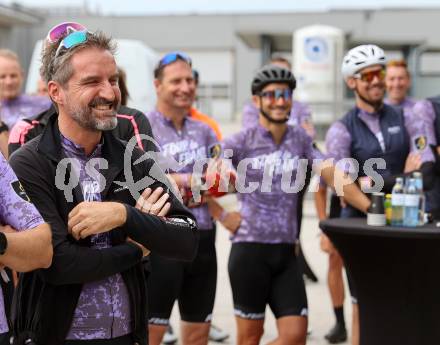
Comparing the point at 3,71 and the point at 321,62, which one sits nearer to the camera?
the point at 3,71

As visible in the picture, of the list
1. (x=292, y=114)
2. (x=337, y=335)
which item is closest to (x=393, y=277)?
(x=337, y=335)

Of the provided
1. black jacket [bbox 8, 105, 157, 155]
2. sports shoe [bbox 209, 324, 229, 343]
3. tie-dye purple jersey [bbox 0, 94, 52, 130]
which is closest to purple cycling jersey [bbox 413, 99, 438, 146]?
sports shoe [bbox 209, 324, 229, 343]

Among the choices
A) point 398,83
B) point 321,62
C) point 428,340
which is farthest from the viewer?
point 321,62

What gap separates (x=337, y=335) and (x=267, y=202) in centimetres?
203

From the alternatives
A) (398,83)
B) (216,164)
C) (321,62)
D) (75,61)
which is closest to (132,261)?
(75,61)

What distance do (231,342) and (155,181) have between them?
12.4 ft

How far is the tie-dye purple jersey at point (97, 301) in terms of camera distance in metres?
2.87

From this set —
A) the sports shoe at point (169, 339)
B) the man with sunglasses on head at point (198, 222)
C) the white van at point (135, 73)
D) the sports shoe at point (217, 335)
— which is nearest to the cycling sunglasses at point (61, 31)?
the man with sunglasses on head at point (198, 222)

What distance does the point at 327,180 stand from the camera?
17.5 feet

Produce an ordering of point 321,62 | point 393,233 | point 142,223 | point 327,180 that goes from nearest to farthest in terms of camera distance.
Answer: point 142,223 → point 393,233 → point 327,180 → point 321,62

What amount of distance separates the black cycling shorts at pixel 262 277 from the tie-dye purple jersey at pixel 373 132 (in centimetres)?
86

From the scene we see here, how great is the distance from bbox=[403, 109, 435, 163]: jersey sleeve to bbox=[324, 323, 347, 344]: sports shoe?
6.06 ft

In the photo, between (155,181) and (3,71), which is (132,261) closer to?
(155,181)

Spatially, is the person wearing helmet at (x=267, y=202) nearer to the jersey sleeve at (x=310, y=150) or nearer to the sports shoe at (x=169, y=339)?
the jersey sleeve at (x=310, y=150)
